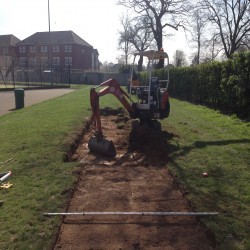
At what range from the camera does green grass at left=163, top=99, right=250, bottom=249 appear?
165 inches

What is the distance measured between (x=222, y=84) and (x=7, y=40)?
8546 centimetres

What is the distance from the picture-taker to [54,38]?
86125 millimetres

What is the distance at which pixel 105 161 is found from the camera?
25.0 ft

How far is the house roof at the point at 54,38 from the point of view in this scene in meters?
85.4

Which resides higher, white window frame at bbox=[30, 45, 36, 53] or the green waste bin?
white window frame at bbox=[30, 45, 36, 53]

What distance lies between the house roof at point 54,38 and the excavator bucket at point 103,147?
7997 centimetres

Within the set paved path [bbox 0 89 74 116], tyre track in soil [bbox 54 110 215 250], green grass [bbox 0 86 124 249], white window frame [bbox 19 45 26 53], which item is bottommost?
paved path [bbox 0 89 74 116]

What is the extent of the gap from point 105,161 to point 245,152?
318cm

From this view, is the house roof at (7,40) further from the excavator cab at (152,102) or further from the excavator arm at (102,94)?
the excavator arm at (102,94)

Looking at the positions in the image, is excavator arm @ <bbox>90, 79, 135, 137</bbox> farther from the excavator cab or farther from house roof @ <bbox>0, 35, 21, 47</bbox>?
house roof @ <bbox>0, 35, 21, 47</bbox>

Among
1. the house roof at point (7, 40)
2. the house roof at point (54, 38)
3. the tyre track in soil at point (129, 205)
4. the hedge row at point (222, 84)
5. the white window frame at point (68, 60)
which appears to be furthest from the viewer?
the house roof at point (7, 40)

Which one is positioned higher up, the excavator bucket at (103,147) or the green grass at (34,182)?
the excavator bucket at (103,147)

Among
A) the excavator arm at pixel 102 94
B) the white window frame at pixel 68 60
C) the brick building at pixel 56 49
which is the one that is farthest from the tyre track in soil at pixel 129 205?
the white window frame at pixel 68 60

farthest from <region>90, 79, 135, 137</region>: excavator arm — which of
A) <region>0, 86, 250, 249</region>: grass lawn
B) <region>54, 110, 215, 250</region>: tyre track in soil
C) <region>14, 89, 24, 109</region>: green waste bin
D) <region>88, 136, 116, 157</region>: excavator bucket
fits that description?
<region>14, 89, 24, 109</region>: green waste bin
